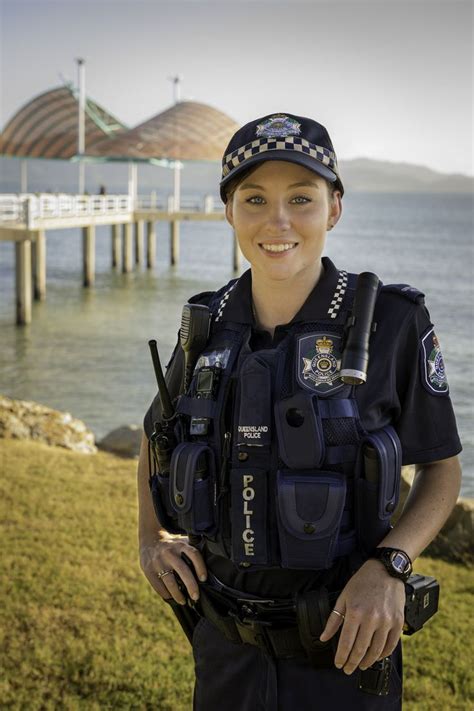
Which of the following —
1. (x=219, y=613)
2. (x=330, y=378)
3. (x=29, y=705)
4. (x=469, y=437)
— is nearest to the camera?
(x=330, y=378)

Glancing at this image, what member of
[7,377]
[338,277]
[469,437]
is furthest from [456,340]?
[338,277]

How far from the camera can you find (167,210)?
38.6 meters

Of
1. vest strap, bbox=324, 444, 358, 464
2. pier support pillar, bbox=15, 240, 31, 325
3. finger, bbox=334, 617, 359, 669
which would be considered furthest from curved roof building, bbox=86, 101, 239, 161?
finger, bbox=334, 617, 359, 669

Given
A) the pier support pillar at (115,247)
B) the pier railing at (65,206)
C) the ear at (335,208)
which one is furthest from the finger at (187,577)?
the pier support pillar at (115,247)

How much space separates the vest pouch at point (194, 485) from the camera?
7.40ft

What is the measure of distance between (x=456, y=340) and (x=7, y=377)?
1328 cm

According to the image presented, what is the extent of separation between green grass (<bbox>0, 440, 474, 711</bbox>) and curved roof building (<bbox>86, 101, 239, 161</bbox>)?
118 feet

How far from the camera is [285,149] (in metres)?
2.21

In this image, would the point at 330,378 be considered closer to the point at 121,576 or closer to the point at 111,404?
the point at 121,576

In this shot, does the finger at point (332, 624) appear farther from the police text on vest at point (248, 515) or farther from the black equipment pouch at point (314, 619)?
the police text on vest at point (248, 515)

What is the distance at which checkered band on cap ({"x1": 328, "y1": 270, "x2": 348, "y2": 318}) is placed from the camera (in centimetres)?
228

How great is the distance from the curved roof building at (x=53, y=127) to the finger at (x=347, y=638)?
44.2 m

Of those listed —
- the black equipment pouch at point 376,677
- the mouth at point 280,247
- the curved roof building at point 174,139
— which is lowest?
the black equipment pouch at point 376,677

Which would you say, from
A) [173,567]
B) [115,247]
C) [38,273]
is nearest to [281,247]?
[173,567]
